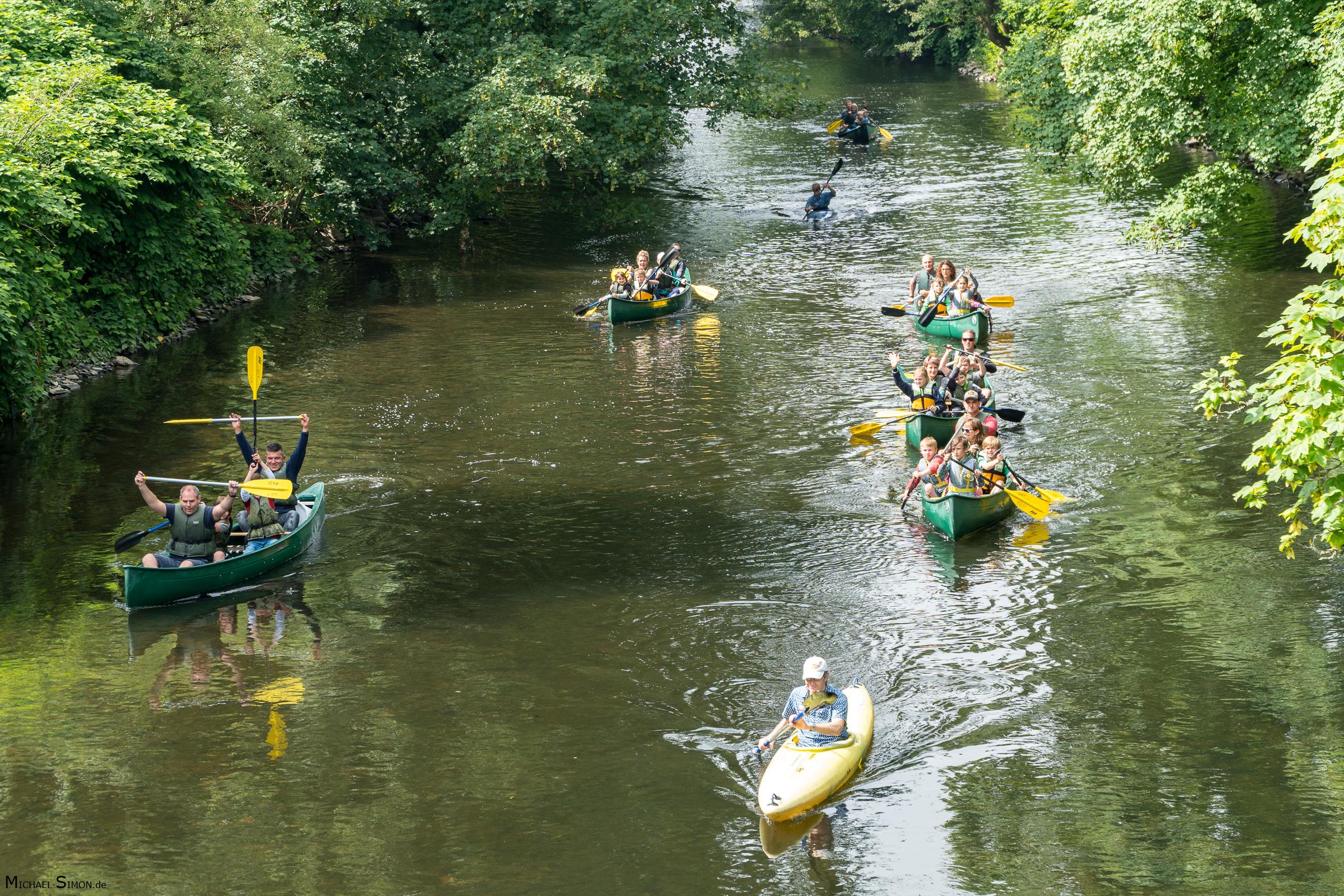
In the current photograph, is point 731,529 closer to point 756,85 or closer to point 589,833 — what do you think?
point 589,833

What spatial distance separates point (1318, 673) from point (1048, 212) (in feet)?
87.9

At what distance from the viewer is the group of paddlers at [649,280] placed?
30.1m

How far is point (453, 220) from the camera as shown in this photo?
3603 centimetres

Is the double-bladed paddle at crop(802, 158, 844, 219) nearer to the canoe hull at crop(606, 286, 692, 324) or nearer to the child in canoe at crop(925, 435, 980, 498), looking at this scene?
the canoe hull at crop(606, 286, 692, 324)

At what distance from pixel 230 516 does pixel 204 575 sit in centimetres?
123

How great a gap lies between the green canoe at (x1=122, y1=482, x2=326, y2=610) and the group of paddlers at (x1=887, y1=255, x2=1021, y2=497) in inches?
340

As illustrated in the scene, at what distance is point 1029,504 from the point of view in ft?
59.0

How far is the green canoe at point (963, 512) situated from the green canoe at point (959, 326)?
30.0 ft

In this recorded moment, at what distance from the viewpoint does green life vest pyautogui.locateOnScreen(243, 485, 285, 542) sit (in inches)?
677

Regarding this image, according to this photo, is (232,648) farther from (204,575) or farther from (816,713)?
(816,713)

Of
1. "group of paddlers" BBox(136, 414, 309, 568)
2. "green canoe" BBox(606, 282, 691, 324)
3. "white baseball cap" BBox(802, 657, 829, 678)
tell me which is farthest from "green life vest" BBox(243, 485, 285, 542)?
"green canoe" BBox(606, 282, 691, 324)

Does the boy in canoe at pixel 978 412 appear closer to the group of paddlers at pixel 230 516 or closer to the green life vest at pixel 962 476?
the green life vest at pixel 962 476

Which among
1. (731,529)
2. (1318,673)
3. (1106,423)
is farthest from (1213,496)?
(731,529)

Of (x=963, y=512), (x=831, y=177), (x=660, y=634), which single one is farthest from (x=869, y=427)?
(x=831, y=177)
